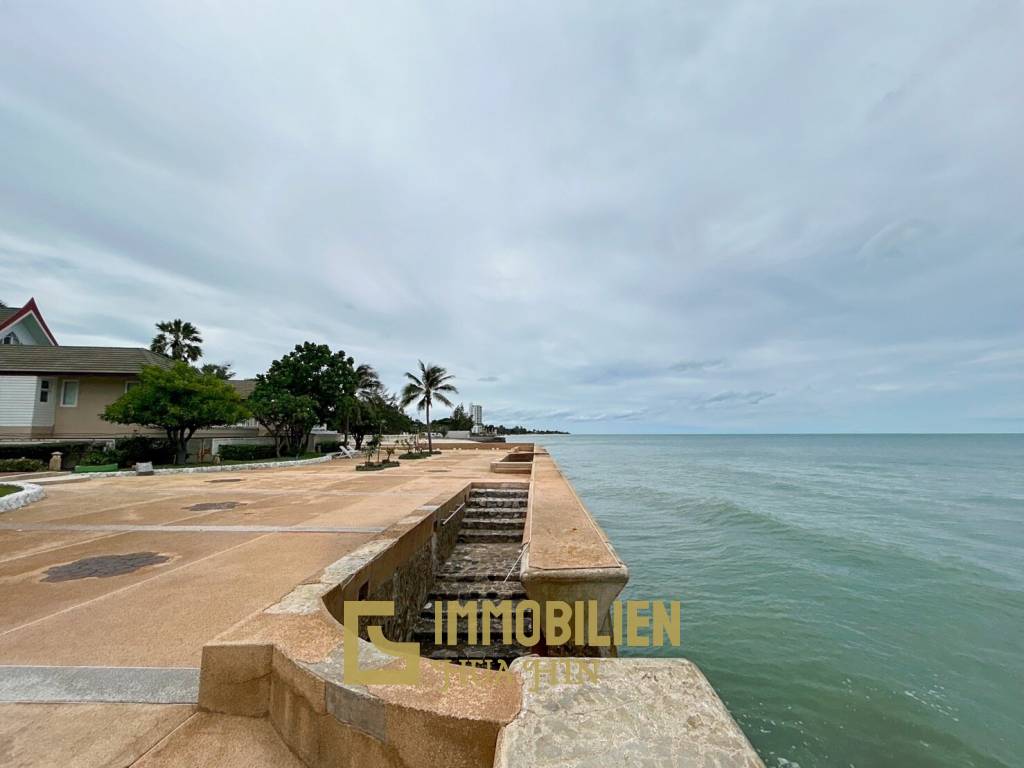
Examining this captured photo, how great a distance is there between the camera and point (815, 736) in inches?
177

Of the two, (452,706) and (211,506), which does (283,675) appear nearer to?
(452,706)

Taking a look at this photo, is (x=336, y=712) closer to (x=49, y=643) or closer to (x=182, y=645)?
(x=182, y=645)

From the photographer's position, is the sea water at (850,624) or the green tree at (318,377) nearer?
the sea water at (850,624)

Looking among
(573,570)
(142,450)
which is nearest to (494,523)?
(573,570)

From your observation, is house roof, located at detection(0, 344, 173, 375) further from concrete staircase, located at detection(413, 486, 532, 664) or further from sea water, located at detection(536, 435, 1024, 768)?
sea water, located at detection(536, 435, 1024, 768)

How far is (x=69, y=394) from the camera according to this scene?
1923 cm

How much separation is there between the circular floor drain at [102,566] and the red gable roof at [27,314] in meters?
26.1

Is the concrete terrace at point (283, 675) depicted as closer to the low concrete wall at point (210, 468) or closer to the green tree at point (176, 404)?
the low concrete wall at point (210, 468)

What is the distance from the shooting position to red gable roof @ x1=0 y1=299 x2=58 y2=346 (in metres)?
21.9

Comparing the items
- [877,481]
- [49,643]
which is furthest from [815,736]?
[877,481]

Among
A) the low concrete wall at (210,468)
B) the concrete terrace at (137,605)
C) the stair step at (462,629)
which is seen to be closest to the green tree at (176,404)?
the low concrete wall at (210,468)

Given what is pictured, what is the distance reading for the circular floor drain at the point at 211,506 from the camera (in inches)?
321

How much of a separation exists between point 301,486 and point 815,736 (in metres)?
11.1
